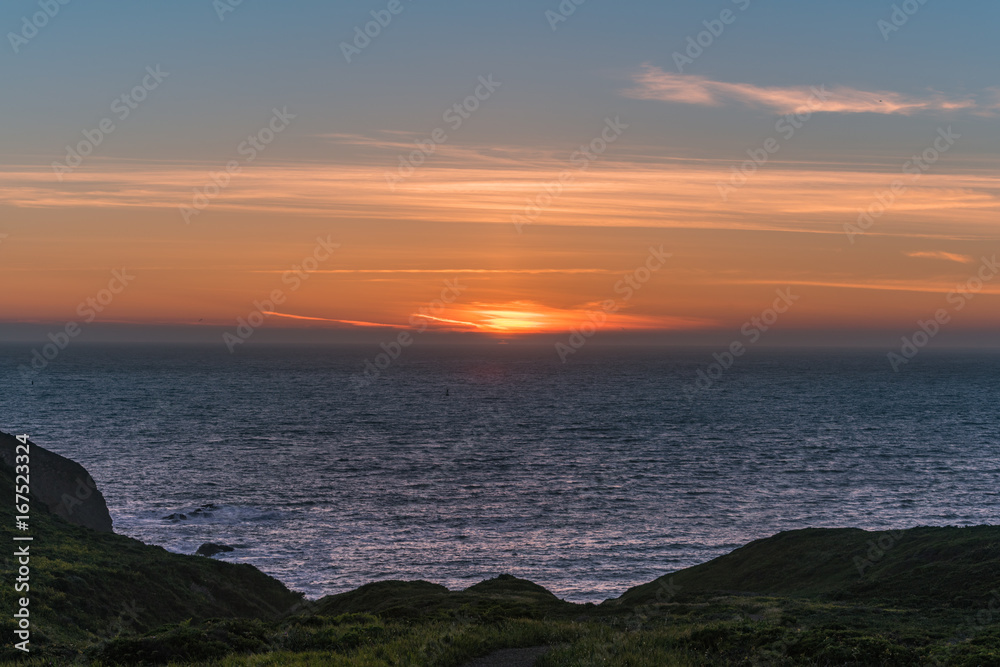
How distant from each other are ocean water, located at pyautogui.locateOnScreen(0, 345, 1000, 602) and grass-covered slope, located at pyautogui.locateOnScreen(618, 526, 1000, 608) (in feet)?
25.9

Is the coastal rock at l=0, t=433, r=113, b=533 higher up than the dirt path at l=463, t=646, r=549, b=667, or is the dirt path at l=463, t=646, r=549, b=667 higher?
the coastal rock at l=0, t=433, r=113, b=533

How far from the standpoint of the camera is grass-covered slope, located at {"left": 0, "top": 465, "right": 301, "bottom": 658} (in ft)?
79.0

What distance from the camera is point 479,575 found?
46812 millimetres

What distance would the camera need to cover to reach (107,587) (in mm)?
28562

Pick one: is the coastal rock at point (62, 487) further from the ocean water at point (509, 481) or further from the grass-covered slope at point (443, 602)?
the grass-covered slope at point (443, 602)

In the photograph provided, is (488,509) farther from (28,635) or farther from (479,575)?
(28,635)

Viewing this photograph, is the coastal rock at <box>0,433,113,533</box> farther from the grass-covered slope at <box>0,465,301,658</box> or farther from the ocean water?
the grass-covered slope at <box>0,465,301,658</box>

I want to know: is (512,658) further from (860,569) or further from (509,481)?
(509,481)

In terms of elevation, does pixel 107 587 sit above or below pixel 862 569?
below

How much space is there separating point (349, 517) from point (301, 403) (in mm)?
104767

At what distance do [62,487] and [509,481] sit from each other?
4018cm

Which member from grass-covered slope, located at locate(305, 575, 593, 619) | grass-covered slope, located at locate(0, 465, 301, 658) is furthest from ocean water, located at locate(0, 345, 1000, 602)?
grass-covered slope, located at locate(0, 465, 301, 658)

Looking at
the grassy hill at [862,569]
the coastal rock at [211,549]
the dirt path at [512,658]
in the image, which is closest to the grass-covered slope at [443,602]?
the grassy hill at [862,569]

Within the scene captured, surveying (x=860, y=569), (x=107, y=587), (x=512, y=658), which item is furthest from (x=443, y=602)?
(x=860, y=569)
